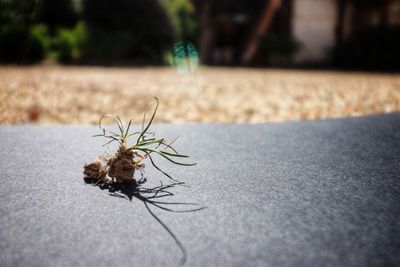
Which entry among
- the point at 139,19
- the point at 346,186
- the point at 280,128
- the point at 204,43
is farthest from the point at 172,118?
the point at 139,19

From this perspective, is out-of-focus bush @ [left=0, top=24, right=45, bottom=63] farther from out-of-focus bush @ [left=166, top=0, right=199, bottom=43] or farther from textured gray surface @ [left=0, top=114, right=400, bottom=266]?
textured gray surface @ [left=0, top=114, right=400, bottom=266]

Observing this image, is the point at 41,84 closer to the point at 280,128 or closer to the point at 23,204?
the point at 280,128

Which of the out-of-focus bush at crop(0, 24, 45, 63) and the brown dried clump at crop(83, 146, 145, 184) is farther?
the out-of-focus bush at crop(0, 24, 45, 63)

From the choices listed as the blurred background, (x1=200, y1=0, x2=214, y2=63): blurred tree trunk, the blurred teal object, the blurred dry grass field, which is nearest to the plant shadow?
the blurred dry grass field

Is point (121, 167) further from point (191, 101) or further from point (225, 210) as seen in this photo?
point (191, 101)

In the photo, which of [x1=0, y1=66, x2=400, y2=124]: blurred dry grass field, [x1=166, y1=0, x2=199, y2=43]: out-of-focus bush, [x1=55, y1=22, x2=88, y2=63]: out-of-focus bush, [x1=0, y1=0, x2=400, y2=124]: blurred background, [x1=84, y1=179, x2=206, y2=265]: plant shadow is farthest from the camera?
[x1=166, y1=0, x2=199, y2=43]: out-of-focus bush

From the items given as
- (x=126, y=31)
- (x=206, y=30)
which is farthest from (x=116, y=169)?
(x=126, y=31)

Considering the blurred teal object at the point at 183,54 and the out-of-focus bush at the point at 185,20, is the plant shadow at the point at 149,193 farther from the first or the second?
the out-of-focus bush at the point at 185,20
